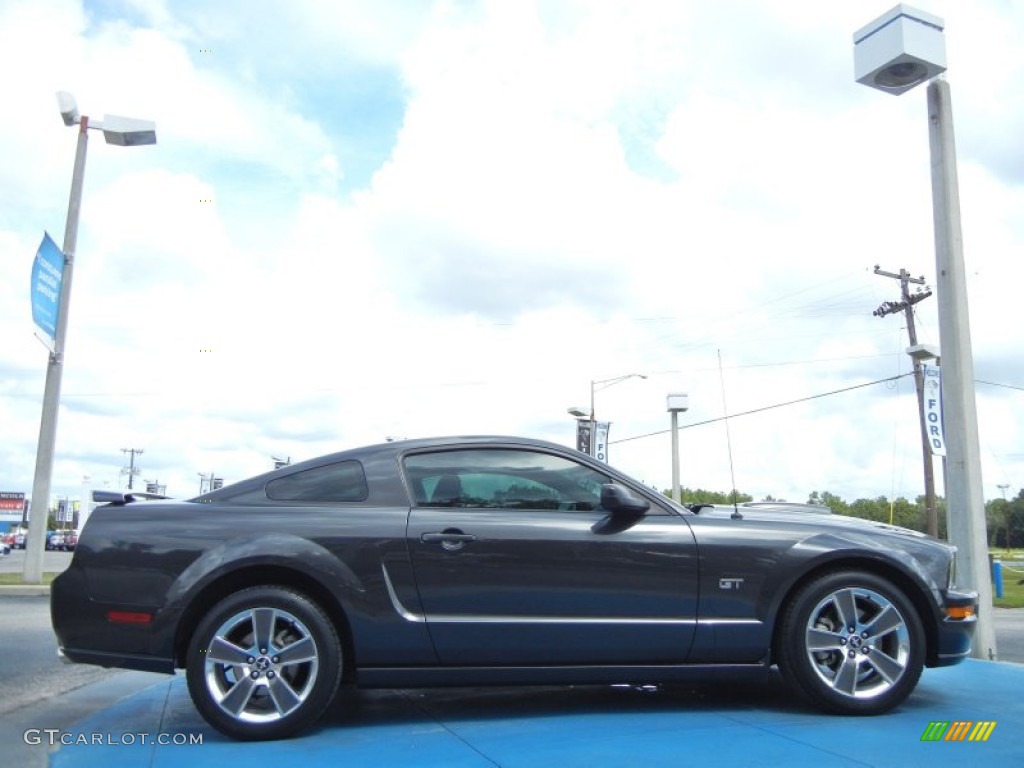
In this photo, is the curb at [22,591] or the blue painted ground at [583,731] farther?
the curb at [22,591]

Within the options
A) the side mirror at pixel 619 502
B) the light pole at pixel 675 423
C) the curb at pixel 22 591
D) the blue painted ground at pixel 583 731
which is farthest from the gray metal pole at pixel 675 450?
the side mirror at pixel 619 502

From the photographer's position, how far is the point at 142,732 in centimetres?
443

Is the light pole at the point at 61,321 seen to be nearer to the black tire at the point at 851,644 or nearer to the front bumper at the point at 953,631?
the black tire at the point at 851,644

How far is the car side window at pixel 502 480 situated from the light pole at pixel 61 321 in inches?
534

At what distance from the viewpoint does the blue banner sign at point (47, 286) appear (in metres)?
15.2

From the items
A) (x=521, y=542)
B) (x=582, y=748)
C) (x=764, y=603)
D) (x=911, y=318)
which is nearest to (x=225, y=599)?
(x=521, y=542)

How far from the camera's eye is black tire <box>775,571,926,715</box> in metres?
4.49

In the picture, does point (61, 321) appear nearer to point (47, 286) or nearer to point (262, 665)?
point (47, 286)

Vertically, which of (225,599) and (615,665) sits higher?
(225,599)

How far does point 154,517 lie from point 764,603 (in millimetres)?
2990

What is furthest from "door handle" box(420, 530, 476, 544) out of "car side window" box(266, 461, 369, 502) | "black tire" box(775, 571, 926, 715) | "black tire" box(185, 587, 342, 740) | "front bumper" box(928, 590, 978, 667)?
"front bumper" box(928, 590, 978, 667)

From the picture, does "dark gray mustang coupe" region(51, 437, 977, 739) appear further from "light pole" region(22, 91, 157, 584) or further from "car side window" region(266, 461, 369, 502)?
"light pole" region(22, 91, 157, 584)

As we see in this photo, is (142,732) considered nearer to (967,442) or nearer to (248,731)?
(248,731)

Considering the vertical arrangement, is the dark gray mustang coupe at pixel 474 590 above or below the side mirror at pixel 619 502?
below
